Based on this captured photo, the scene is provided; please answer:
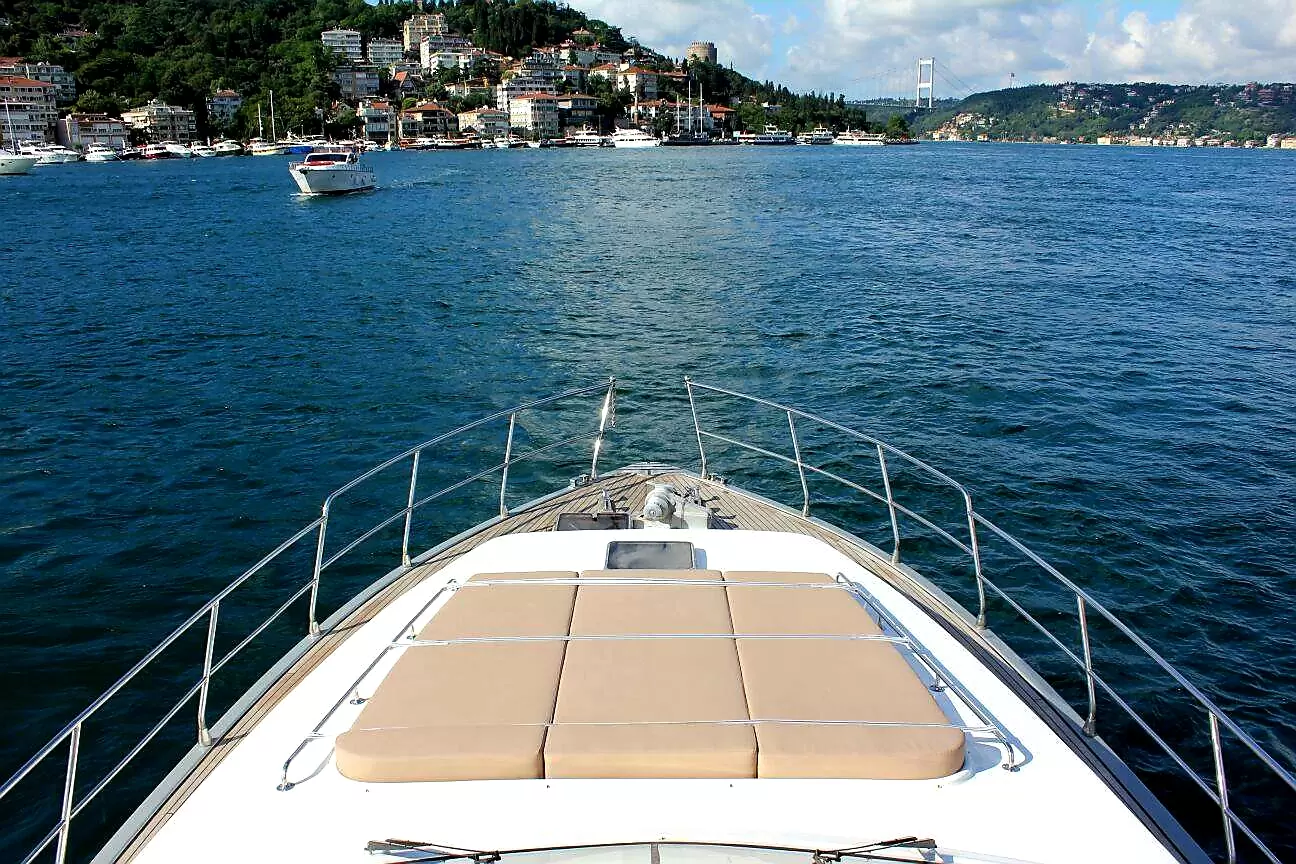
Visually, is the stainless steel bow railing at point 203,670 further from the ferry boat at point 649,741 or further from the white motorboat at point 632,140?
the white motorboat at point 632,140

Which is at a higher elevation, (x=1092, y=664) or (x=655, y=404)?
(x=655, y=404)

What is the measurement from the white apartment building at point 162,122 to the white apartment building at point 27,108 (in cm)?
1090

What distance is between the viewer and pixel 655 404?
17938mm

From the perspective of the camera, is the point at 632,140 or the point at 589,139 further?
the point at 589,139

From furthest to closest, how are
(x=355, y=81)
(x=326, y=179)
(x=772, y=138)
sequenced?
(x=772, y=138) < (x=355, y=81) < (x=326, y=179)

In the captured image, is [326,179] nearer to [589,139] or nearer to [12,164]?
[12,164]

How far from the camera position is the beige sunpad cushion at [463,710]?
3.66 m

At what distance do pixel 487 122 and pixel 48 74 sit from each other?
74661 mm

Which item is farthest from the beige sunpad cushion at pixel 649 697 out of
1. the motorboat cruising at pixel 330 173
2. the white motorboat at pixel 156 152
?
the white motorboat at pixel 156 152

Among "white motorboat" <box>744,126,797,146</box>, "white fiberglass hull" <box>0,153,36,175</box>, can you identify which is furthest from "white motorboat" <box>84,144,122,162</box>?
"white motorboat" <box>744,126,797,146</box>

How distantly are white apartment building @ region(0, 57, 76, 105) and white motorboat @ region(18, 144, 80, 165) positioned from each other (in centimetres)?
2550

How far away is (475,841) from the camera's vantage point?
11.3ft

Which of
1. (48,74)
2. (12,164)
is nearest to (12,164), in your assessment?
(12,164)

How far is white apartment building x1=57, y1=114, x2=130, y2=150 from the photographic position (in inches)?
5123
